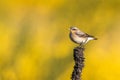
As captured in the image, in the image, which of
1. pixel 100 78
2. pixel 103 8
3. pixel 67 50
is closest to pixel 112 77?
pixel 100 78

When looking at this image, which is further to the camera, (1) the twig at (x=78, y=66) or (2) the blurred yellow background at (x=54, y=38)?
(2) the blurred yellow background at (x=54, y=38)

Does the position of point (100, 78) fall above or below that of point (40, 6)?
below

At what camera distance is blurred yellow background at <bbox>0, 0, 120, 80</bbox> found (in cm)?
1152

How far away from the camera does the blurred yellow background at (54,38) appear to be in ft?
37.8

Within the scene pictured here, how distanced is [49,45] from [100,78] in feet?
6.20

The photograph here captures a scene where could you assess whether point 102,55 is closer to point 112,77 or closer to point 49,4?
point 112,77

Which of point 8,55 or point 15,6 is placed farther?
point 15,6

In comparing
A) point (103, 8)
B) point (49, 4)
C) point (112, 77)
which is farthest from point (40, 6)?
point (112, 77)

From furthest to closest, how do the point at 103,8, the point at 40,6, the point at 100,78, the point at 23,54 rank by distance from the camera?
the point at 40,6 → the point at 103,8 → the point at 23,54 → the point at 100,78

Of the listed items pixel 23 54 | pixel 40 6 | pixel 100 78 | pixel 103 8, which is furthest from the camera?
pixel 40 6

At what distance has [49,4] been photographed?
48.0 ft

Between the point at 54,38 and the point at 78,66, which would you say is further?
the point at 54,38

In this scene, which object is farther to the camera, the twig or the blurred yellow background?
the blurred yellow background

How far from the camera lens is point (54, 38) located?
12867 mm
